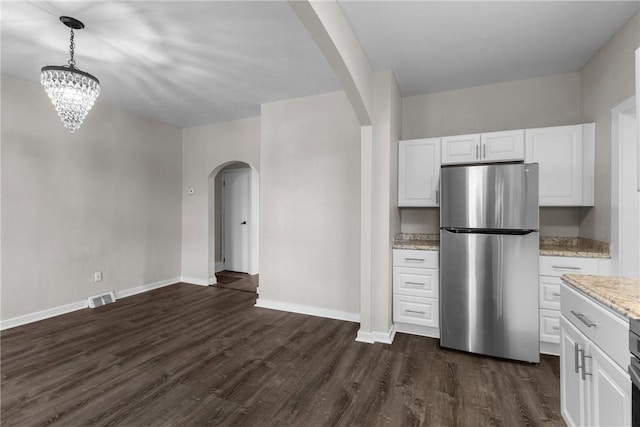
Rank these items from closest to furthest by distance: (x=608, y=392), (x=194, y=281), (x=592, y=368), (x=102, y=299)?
(x=608, y=392) < (x=592, y=368) < (x=102, y=299) < (x=194, y=281)

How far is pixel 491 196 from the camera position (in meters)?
2.49

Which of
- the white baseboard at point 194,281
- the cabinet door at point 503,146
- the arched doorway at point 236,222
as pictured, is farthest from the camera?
the arched doorway at point 236,222

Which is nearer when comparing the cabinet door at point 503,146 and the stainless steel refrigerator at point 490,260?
the stainless steel refrigerator at point 490,260

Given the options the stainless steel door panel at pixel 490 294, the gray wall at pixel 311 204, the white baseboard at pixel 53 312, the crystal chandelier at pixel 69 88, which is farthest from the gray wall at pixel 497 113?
the white baseboard at pixel 53 312

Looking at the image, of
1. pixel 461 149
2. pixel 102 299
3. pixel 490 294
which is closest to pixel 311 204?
pixel 461 149

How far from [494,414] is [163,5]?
3.42m

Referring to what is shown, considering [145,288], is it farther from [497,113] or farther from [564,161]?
[564,161]

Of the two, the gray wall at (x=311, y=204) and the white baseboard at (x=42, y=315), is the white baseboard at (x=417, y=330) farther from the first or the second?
the white baseboard at (x=42, y=315)

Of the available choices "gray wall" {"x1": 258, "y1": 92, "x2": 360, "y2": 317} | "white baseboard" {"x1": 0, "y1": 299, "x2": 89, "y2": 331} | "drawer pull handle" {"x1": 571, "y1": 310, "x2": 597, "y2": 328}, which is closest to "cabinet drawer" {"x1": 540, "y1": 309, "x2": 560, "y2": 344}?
"drawer pull handle" {"x1": 571, "y1": 310, "x2": 597, "y2": 328}

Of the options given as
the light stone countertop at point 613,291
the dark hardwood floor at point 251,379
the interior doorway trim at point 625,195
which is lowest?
the dark hardwood floor at point 251,379

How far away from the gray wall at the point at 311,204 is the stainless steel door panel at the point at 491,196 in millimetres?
1067

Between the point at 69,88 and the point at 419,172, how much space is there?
3.14 meters

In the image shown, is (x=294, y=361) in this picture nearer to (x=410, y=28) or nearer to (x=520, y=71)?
(x=410, y=28)

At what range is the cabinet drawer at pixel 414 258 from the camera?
285cm
